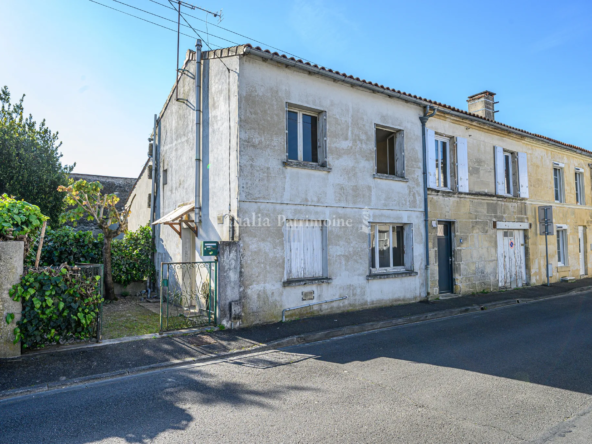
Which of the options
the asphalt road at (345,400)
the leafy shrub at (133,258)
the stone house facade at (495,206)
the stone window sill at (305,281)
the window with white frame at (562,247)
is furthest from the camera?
the window with white frame at (562,247)

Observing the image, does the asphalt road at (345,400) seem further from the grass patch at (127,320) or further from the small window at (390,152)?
the small window at (390,152)

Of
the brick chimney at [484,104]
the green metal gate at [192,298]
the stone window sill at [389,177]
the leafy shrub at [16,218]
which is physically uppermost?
the brick chimney at [484,104]

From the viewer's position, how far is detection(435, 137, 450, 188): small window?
12305 millimetres

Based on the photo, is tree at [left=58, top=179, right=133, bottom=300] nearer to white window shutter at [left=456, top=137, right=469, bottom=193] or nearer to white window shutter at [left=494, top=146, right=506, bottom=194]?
white window shutter at [left=456, top=137, right=469, bottom=193]

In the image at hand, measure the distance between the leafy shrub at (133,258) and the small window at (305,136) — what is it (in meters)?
6.39

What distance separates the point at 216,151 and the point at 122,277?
5618 mm

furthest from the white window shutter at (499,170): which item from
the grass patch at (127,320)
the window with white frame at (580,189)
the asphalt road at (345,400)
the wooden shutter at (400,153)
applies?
the grass patch at (127,320)

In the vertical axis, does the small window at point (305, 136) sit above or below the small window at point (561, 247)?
above

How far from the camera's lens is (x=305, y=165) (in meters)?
9.11

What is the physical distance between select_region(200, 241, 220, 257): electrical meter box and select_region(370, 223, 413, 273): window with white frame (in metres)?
4.55

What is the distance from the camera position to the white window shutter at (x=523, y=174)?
14625 mm

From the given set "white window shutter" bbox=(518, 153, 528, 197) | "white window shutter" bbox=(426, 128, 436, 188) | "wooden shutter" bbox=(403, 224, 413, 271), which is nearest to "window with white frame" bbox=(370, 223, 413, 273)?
"wooden shutter" bbox=(403, 224, 413, 271)

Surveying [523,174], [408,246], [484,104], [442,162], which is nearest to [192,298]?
[408,246]

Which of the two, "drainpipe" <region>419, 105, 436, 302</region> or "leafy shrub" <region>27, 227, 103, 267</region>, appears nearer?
"leafy shrub" <region>27, 227, 103, 267</region>
